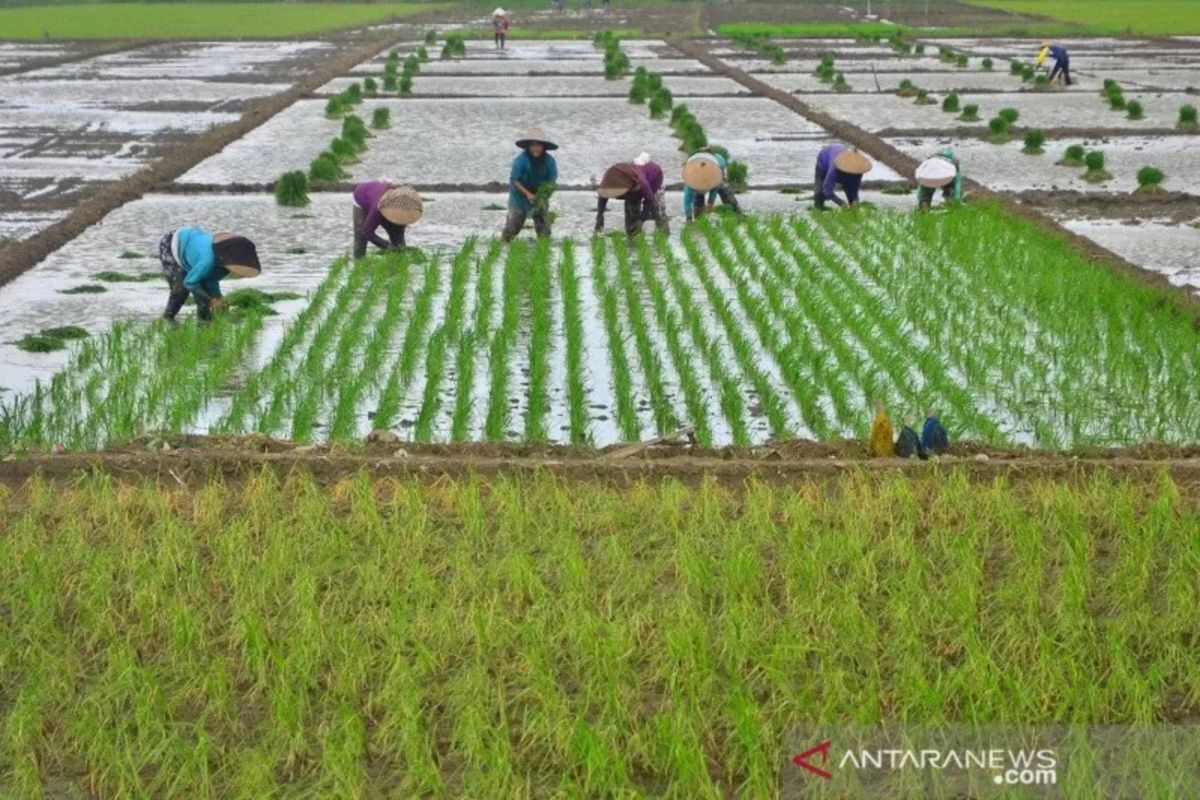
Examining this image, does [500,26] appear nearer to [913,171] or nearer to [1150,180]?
[913,171]

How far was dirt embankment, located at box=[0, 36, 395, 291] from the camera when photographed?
10394 millimetres

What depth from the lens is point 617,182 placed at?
35.4ft

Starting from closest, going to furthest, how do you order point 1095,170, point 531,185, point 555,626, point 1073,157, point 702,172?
1. point 555,626
2. point 531,185
3. point 702,172
4. point 1095,170
5. point 1073,157

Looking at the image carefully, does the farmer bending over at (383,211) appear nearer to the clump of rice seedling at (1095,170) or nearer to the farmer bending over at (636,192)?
the farmer bending over at (636,192)

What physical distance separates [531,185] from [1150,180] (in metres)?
5.03

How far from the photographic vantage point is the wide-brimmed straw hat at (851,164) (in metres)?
11.4

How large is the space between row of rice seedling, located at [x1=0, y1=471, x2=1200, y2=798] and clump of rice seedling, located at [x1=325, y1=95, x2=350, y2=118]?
13.6 metres

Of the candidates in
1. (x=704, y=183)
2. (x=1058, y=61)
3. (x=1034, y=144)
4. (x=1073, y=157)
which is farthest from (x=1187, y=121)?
(x=704, y=183)

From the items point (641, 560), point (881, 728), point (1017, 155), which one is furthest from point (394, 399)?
point (1017, 155)

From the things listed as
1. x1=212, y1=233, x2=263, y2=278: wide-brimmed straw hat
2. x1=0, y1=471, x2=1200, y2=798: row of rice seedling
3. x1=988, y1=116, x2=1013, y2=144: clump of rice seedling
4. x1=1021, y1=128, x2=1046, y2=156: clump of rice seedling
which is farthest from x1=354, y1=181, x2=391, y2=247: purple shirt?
x1=988, y1=116, x2=1013, y2=144: clump of rice seedling

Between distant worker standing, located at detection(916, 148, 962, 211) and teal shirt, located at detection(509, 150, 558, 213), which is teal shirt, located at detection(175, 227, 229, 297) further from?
distant worker standing, located at detection(916, 148, 962, 211)

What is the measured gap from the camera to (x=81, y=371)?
7.65 metres

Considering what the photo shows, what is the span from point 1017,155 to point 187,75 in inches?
547

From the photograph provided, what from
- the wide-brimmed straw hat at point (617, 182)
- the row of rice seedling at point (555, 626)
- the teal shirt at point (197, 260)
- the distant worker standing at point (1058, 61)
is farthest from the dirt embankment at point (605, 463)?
the distant worker standing at point (1058, 61)
